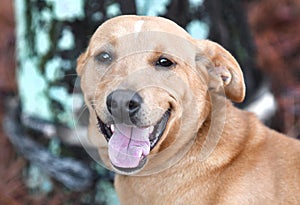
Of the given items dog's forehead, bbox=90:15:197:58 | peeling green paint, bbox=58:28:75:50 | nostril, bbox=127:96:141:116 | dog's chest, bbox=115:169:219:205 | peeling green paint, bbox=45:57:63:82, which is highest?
dog's forehead, bbox=90:15:197:58

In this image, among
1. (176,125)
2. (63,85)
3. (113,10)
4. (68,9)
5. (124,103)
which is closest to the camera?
(124,103)

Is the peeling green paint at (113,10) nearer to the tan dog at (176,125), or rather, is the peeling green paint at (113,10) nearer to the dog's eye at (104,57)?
the tan dog at (176,125)

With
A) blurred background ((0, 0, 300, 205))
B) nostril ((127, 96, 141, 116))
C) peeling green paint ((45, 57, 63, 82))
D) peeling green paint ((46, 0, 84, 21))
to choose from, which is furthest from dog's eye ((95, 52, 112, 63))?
peeling green paint ((45, 57, 63, 82))

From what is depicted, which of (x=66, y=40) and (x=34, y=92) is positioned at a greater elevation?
(x=66, y=40)

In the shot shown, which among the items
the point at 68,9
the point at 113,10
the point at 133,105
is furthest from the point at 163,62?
the point at 68,9

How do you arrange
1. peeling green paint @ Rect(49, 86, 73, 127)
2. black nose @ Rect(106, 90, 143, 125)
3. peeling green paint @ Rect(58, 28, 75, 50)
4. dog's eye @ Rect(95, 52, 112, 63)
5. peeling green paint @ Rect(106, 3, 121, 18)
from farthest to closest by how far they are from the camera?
peeling green paint @ Rect(49, 86, 73, 127) < peeling green paint @ Rect(58, 28, 75, 50) < peeling green paint @ Rect(106, 3, 121, 18) < dog's eye @ Rect(95, 52, 112, 63) < black nose @ Rect(106, 90, 143, 125)

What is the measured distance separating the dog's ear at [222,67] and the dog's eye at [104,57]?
341 mm

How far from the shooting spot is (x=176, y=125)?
2479 millimetres

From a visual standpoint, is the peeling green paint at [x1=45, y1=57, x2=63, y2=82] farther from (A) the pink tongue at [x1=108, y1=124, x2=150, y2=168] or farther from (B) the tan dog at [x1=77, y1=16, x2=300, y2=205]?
(A) the pink tongue at [x1=108, y1=124, x2=150, y2=168]

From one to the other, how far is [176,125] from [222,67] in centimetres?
30

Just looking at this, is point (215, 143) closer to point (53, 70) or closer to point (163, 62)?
point (163, 62)

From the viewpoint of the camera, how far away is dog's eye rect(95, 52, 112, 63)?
8.18 ft

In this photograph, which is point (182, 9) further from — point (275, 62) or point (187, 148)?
point (275, 62)

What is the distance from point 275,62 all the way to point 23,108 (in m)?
2.04
